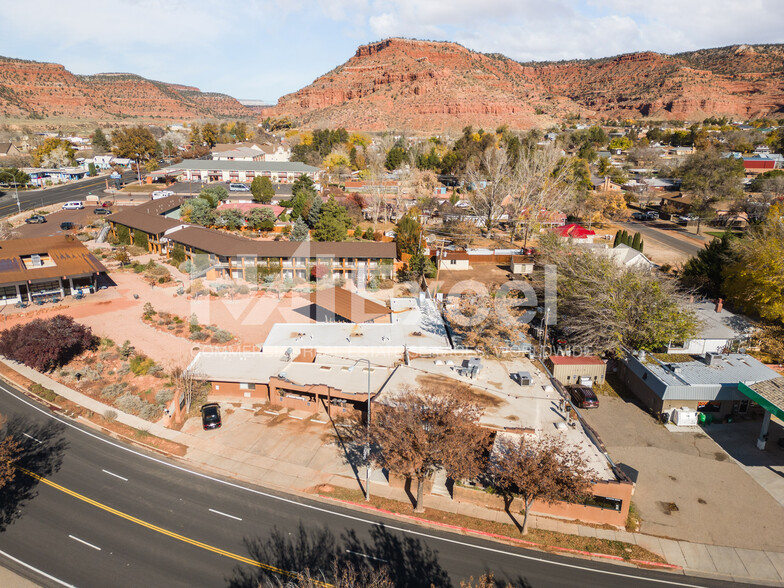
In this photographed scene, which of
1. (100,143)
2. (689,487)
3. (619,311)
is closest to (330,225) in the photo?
(619,311)

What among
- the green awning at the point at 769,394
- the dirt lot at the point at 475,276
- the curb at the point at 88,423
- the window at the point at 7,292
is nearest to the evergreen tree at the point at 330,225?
the dirt lot at the point at 475,276

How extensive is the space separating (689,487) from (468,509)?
449 inches

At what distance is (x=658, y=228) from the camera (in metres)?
74.4

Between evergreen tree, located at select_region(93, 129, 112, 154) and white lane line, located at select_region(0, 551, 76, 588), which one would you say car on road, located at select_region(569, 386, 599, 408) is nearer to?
white lane line, located at select_region(0, 551, 76, 588)

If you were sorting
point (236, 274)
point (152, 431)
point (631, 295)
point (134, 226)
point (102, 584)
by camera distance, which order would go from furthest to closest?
1. point (134, 226)
2. point (236, 274)
3. point (631, 295)
4. point (152, 431)
5. point (102, 584)

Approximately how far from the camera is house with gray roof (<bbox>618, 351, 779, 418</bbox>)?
28.0 m

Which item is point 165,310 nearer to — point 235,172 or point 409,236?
point 409,236

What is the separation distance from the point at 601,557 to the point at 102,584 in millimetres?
19933

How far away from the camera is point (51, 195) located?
3529 inches

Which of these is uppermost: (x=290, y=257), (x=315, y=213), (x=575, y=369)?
(x=315, y=213)

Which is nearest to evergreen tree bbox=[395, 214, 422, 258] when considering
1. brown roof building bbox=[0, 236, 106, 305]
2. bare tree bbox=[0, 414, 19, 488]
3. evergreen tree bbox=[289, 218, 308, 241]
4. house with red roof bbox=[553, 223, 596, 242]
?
evergreen tree bbox=[289, 218, 308, 241]

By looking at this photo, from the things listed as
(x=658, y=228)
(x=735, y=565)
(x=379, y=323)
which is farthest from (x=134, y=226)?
(x=658, y=228)

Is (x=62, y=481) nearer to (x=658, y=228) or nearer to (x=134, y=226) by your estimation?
(x=134, y=226)

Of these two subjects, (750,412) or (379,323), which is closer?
(750,412)
